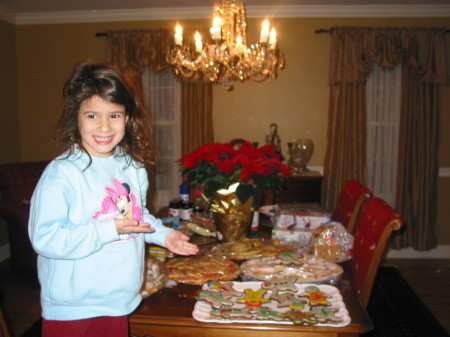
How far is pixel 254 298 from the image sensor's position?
3.87 feet

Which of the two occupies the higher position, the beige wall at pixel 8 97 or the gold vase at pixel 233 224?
the beige wall at pixel 8 97

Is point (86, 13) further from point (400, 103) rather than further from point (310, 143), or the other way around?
point (400, 103)

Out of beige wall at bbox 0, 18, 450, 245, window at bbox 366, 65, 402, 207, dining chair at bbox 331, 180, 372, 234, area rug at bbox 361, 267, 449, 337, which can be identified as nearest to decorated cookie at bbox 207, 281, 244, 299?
dining chair at bbox 331, 180, 372, 234

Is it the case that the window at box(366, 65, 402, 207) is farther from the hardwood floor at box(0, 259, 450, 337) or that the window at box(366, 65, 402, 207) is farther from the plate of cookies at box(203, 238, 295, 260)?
the plate of cookies at box(203, 238, 295, 260)

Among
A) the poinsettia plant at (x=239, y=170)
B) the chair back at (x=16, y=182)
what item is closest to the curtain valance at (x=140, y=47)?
the chair back at (x=16, y=182)

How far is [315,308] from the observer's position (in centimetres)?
112

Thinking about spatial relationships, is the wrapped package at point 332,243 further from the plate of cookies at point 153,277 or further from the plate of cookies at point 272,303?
the plate of cookies at point 153,277

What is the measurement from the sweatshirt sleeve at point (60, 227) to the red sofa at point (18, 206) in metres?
2.46

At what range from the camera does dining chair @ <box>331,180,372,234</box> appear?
7.09 ft

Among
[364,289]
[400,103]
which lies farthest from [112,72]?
[400,103]

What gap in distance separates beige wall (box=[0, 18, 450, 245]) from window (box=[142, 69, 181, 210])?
48 centimetres

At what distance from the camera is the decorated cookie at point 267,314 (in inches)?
41.8

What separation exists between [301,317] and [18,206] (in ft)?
9.49

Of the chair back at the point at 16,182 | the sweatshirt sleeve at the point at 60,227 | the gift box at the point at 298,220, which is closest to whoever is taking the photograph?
the sweatshirt sleeve at the point at 60,227
